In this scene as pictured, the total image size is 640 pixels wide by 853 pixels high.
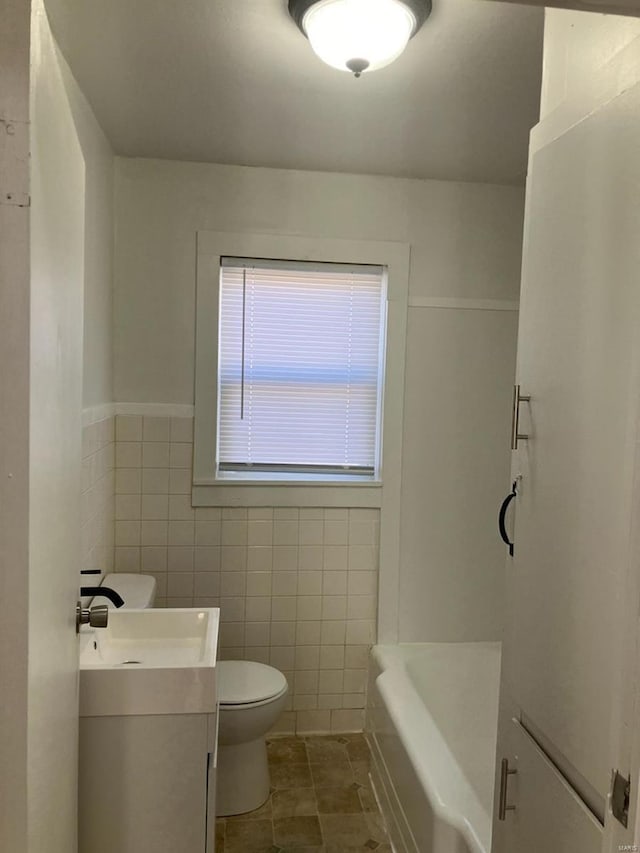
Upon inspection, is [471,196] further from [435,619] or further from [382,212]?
[435,619]

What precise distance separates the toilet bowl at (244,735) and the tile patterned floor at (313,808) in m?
0.06

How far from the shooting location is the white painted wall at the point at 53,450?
948mm

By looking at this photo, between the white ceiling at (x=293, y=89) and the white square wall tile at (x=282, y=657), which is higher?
the white ceiling at (x=293, y=89)

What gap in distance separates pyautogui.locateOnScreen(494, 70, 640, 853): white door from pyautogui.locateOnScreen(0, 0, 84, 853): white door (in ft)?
2.68

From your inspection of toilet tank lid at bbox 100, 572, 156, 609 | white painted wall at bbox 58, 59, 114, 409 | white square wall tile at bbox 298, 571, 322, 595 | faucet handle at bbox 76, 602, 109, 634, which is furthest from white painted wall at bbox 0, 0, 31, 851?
white square wall tile at bbox 298, 571, 322, 595

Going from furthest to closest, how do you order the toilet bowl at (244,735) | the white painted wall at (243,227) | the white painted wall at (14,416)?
the white painted wall at (243,227) < the toilet bowl at (244,735) < the white painted wall at (14,416)

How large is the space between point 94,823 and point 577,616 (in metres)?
1.31

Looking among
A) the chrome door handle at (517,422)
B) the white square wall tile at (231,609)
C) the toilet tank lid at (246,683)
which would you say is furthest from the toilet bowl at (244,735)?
the chrome door handle at (517,422)

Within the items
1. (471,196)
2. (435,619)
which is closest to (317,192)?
(471,196)

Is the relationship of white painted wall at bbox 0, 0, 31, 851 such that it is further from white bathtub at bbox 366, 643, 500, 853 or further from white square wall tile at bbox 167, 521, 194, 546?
white square wall tile at bbox 167, 521, 194, 546

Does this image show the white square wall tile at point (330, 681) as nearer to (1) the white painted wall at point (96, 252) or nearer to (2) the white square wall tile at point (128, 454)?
(2) the white square wall tile at point (128, 454)

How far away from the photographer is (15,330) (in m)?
0.88

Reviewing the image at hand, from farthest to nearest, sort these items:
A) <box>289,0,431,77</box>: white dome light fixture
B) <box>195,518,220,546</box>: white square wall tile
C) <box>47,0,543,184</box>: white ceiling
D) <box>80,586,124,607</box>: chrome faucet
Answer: <box>195,518,220,546</box>: white square wall tile → <box>80,586,124,607</box>: chrome faucet → <box>47,0,543,184</box>: white ceiling → <box>289,0,431,77</box>: white dome light fixture

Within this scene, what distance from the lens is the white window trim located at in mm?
2838
